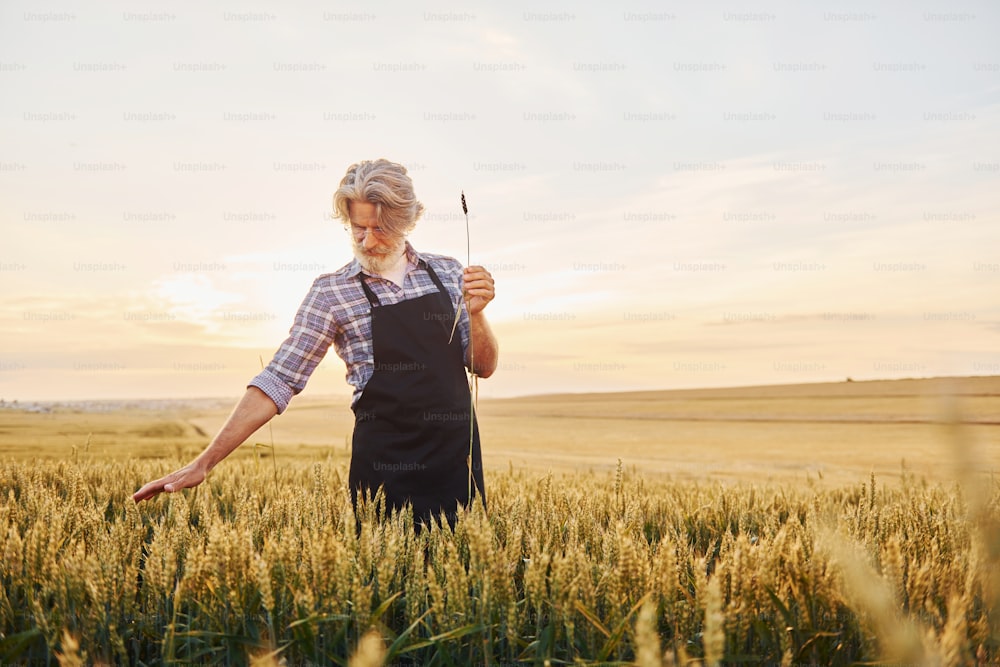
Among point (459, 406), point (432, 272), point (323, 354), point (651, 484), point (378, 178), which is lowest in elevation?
point (651, 484)

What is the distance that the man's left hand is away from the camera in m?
3.11

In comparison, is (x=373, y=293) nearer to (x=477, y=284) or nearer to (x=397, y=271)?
(x=397, y=271)

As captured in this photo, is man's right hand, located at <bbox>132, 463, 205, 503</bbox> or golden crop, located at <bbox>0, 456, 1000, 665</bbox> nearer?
golden crop, located at <bbox>0, 456, 1000, 665</bbox>

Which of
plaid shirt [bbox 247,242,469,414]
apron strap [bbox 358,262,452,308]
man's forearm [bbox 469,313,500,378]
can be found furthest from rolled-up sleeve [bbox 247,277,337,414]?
man's forearm [bbox 469,313,500,378]

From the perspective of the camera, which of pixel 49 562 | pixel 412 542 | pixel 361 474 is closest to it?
pixel 49 562

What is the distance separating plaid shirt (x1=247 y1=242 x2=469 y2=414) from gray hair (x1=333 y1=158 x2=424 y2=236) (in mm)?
303

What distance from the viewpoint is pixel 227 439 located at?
10.2 feet

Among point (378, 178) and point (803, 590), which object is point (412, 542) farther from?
point (378, 178)

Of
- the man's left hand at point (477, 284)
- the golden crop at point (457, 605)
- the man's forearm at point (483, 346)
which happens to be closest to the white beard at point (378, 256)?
the man's forearm at point (483, 346)

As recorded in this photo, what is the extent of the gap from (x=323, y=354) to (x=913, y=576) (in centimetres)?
276

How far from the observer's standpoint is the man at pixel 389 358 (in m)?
3.45

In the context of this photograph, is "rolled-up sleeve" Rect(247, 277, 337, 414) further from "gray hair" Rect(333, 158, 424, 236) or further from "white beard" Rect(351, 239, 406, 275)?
"gray hair" Rect(333, 158, 424, 236)

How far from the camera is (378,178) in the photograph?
11.6 feet

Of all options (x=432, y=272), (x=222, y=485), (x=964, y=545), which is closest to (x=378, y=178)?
(x=432, y=272)
